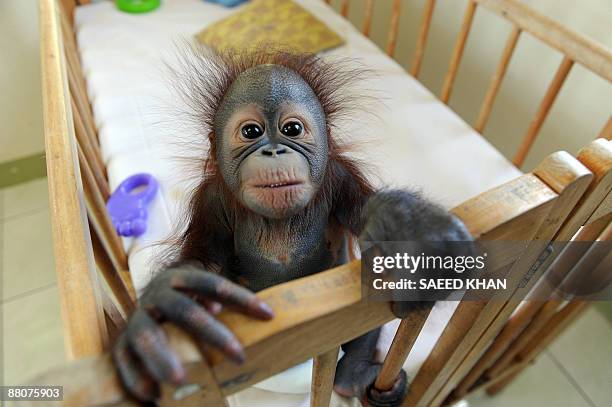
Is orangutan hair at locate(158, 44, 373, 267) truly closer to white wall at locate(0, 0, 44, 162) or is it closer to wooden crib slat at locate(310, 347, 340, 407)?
wooden crib slat at locate(310, 347, 340, 407)

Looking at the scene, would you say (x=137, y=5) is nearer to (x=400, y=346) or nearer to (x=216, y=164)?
(x=216, y=164)

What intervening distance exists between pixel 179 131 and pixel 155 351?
71 cm

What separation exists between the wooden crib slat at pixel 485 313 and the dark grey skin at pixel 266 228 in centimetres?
6

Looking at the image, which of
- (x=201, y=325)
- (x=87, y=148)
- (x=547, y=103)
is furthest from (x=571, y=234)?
(x=87, y=148)

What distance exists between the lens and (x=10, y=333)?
1.26 meters

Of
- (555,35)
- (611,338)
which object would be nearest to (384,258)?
(555,35)

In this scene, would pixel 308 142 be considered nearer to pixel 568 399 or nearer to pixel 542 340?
pixel 542 340

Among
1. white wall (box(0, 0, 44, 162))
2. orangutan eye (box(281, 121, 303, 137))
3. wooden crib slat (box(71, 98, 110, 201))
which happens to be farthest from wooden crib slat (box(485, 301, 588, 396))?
white wall (box(0, 0, 44, 162))

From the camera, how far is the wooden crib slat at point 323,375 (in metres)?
0.42

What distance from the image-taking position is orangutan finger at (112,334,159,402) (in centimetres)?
29

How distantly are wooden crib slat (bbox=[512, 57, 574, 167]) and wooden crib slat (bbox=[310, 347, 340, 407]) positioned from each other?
79 centimetres

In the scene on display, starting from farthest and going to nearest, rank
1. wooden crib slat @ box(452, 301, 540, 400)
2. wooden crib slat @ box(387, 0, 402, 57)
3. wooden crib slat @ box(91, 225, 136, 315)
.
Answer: wooden crib slat @ box(387, 0, 402, 57) → wooden crib slat @ box(452, 301, 540, 400) → wooden crib slat @ box(91, 225, 136, 315)

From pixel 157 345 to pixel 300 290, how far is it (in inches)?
4.2

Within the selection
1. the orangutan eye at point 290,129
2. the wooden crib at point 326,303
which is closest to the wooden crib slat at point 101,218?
the wooden crib at point 326,303
